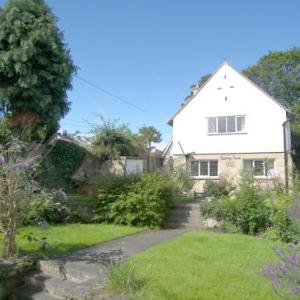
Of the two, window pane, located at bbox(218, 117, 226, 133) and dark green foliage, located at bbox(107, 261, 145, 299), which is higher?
window pane, located at bbox(218, 117, 226, 133)

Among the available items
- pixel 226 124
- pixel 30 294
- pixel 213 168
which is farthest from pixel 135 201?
pixel 226 124

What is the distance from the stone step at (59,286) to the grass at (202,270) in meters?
0.52

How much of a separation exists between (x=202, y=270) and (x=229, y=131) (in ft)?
54.7

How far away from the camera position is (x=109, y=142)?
67.3ft

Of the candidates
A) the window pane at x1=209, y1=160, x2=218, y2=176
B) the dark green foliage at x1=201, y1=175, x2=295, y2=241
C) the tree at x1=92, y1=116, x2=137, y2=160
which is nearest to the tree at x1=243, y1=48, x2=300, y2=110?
the window pane at x1=209, y1=160, x2=218, y2=176

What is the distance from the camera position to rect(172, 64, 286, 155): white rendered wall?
67.8 feet

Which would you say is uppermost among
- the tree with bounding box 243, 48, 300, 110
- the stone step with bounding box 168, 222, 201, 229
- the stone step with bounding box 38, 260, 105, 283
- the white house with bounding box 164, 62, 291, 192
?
Result: the tree with bounding box 243, 48, 300, 110

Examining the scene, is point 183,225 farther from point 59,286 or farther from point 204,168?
point 204,168

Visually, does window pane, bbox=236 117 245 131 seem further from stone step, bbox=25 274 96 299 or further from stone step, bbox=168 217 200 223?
stone step, bbox=25 274 96 299

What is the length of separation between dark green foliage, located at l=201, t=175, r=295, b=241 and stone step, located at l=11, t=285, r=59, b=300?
5.61 meters

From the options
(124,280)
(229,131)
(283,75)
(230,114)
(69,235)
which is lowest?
(124,280)

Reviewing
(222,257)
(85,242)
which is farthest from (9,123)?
(222,257)

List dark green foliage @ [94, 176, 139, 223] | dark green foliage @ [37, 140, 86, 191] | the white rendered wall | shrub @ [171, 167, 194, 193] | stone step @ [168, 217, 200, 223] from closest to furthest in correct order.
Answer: dark green foliage @ [94, 176, 139, 223]
stone step @ [168, 217, 200, 223]
dark green foliage @ [37, 140, 86, 191]
shrub @ [171, 167, 194, 193]
the white rendered wall

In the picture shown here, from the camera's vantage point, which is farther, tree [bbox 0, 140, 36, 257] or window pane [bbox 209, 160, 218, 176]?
window pane [bbox 209, 160, 218, 176]
